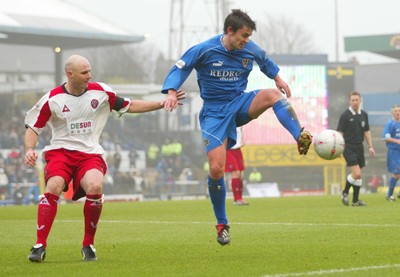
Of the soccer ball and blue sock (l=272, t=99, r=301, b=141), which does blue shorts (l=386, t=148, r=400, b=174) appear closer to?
the soccer ball

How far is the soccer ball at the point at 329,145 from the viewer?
954 centimetres

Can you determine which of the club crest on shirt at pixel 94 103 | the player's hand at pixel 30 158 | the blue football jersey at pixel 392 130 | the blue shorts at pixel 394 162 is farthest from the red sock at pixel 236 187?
the player's hand at pixel 30 158

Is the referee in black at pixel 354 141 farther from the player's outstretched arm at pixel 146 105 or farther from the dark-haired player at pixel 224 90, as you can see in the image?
the player's outstretched arm at pixel 146 105

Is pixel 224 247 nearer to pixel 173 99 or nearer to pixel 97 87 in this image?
pixel 173 99

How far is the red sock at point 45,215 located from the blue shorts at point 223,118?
1769 mm

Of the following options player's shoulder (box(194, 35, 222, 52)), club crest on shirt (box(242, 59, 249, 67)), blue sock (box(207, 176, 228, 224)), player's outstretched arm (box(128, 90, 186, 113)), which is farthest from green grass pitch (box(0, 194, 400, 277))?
player's shoulder (box(194, 35, 222, 52))

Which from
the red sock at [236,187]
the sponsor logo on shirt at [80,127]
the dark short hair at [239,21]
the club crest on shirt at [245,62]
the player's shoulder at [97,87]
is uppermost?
the dark short hair at [239,21]

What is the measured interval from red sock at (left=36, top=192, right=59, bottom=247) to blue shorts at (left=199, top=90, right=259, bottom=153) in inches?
69.7

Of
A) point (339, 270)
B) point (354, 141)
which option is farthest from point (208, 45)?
point (354, 141)

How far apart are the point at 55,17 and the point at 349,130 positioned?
A: 27.3 meters

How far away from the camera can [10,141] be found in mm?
37812

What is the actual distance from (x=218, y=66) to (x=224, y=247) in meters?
1.73

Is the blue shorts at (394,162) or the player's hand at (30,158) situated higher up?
the player's hand at (30,158)

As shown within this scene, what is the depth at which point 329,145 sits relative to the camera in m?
9.57
